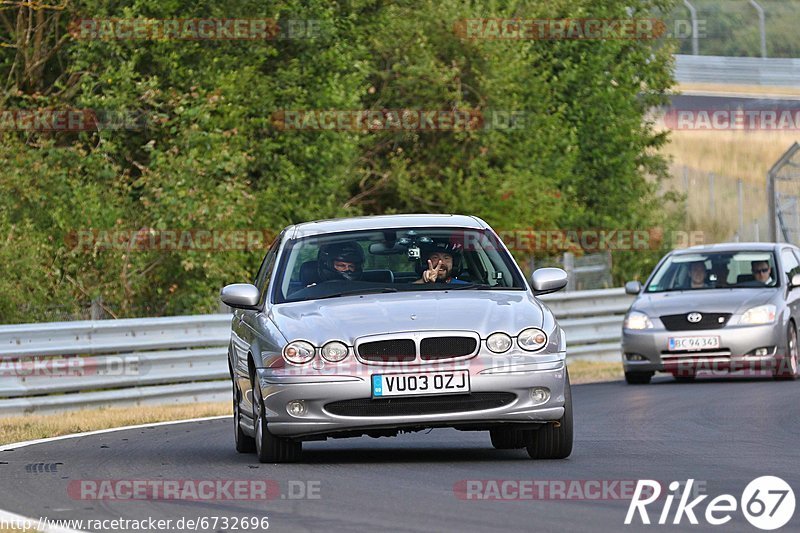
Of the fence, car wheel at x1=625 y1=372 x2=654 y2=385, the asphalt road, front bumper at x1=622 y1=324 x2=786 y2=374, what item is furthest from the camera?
the fence

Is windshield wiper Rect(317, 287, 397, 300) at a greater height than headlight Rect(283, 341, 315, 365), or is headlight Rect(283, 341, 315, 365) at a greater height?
windshield wiper Rect(317, 287, 397, 300)

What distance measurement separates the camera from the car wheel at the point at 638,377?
19.7m

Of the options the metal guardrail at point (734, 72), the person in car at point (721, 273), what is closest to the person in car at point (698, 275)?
the person in car at point (721, 273)

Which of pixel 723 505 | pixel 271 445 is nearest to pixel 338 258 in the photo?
pixel 271 445

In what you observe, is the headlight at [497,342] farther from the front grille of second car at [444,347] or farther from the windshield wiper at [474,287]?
the windshield wiper at [474,287]

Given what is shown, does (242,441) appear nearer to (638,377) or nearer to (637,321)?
(637,321)

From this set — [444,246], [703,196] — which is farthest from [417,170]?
[703,196]

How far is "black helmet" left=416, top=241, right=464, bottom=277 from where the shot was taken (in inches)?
451

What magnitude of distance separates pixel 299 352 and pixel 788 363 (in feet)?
32.6

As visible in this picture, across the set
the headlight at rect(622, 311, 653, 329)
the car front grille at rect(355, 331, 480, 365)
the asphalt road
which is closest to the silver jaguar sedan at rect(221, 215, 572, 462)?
the car front grille at rect(355, 331, 480, 365)

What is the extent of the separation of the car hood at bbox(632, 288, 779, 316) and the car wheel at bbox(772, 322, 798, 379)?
47cm

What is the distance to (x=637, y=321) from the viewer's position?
772 inches

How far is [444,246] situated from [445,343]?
4.75 ft

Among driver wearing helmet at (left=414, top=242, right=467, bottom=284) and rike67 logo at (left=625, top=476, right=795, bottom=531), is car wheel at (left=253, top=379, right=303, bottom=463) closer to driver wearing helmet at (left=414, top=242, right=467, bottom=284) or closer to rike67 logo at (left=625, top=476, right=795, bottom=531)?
driver wearing helmet at (left=414, top=242, right=467, bottom=284)
